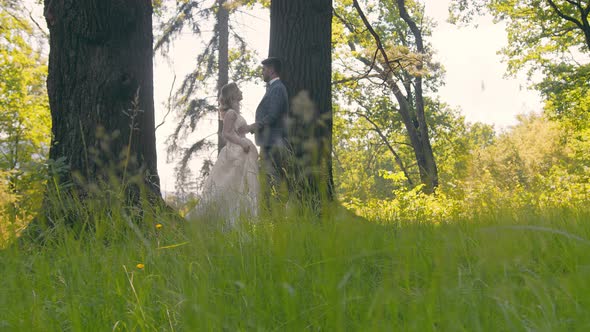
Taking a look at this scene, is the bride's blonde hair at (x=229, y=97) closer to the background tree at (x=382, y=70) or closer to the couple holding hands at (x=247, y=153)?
the couple holding hands at (x=247, y=153)

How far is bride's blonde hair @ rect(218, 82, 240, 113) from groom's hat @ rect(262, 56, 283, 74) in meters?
1.34

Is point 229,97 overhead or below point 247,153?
overhead

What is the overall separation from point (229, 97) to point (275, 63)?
4.89 ft

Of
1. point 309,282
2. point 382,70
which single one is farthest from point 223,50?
point 309,282

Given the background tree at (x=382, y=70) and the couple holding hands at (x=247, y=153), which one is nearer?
the couple holding hands at (x=247, y=153)

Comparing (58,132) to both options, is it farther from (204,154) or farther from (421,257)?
(204,154)

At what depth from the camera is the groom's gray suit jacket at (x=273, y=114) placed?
20.6 feet

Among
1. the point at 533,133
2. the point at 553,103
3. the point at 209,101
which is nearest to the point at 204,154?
the point at 209,101

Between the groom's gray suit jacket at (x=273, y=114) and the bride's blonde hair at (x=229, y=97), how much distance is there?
1.23 metres

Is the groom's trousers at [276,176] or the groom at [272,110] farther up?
the groom at [272,110]

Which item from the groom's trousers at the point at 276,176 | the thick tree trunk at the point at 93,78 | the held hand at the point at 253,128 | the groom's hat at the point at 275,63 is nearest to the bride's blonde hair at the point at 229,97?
the held hand at the point at 253,128

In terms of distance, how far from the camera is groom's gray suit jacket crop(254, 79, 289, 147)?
6289 millimetres

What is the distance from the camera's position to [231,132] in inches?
300

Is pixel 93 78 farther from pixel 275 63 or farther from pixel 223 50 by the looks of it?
pixel 223 50
